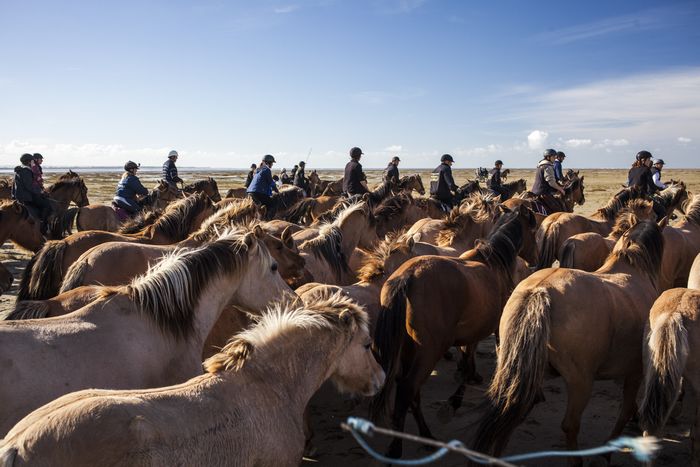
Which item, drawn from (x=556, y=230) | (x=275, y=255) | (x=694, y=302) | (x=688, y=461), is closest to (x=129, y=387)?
(x=275, y=255)

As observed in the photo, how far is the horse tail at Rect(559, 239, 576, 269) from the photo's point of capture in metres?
8.23

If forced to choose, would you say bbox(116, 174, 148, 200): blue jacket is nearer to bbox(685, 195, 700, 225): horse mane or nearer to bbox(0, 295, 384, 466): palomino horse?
bbox(0, 295, 384, 466): palomino horse

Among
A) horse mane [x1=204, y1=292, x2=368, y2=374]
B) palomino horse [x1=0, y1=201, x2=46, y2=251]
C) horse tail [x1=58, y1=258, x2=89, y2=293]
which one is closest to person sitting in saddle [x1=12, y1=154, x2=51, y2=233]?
palomino horse [x1=0, y1=201, x2=46, y2=251]

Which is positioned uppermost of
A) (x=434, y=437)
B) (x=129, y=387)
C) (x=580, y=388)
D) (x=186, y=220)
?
(x=186, y=220)

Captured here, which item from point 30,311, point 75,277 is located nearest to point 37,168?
point 75,277

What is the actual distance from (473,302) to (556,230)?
16.0ft

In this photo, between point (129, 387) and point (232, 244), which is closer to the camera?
point (129, 387)

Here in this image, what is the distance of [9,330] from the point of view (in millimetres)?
3369

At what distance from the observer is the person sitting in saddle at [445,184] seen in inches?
575

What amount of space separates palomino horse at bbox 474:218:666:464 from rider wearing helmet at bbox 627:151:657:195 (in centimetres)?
893

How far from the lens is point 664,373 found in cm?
409

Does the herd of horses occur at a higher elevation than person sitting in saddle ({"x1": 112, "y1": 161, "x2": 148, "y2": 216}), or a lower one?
lower

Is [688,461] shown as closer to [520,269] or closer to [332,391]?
[520,269]

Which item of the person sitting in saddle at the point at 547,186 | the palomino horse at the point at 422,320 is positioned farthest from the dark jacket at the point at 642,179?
the palomino horse at the point at 422,320
